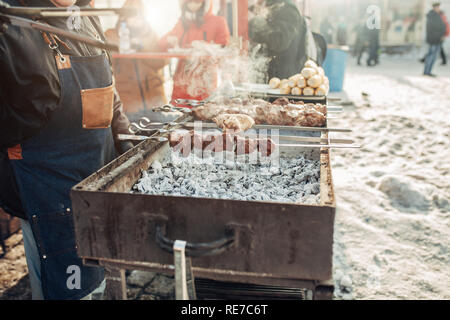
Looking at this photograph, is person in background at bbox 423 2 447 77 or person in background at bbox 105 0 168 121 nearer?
person in background at bbox 105 0 168 121

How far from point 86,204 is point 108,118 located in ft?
3.01

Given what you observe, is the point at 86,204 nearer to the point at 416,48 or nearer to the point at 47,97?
the point at 47,97

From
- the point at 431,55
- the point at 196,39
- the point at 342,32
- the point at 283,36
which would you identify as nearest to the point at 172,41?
the point at 196,39

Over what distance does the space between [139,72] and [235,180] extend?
4900 mm

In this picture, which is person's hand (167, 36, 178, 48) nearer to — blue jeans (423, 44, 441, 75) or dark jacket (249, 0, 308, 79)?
dark jacket (249, 0, 308, 79)

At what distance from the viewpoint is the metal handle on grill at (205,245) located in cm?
141

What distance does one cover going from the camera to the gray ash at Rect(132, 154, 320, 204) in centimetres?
195

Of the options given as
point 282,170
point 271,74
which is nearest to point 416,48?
point 271,74

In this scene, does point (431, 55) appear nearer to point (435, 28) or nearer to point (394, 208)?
point (435, 28)

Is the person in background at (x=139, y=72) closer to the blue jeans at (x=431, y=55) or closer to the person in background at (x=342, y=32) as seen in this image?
the blue jeans at (x=431, y=55)

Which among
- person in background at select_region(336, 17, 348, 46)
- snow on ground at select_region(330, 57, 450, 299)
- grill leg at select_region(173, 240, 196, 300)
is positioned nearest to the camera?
grill leg at select_region(173, 240, 196, 300)

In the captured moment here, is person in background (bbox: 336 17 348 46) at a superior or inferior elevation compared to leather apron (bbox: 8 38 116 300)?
superior

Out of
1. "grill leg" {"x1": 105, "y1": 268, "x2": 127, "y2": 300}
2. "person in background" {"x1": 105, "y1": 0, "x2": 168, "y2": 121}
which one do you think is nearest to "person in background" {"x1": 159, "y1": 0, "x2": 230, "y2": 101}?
"person in background" {"x1": 105, "y1": 0, "x2": 168, "y2": 121}

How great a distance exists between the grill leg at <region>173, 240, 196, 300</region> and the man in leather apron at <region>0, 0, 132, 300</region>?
3.47ft
